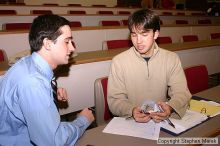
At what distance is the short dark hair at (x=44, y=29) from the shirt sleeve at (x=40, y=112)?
0.79ft

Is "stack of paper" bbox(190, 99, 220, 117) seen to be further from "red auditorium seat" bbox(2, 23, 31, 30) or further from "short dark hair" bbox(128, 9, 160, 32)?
"red auditorium seat" bbox(2, 23, 31, 30)

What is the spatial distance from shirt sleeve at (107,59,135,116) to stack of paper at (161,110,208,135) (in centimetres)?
32

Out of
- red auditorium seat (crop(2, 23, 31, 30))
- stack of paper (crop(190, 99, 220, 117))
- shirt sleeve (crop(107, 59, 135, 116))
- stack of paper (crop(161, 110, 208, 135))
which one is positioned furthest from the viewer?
red auditorium seat (crop(2, 23, 31, 30))

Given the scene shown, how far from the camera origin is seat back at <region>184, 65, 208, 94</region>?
2389 mm

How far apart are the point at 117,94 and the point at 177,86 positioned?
444 mm

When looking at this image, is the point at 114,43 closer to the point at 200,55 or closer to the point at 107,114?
→ the point at 200,55

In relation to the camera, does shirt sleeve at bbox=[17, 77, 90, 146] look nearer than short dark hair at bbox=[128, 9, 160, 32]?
Yes

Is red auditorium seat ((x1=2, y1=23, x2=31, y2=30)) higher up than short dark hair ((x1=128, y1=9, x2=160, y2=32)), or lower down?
lower down

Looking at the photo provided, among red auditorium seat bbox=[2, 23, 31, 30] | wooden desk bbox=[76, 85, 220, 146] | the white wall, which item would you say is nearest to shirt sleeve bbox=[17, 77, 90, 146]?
wooden desk bbox=[76, 85, 220, 146]

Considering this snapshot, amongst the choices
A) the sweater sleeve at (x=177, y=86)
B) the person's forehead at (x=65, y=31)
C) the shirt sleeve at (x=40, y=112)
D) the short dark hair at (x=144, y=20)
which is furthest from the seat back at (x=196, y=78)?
the shirt sleeve at (x=40, y=112)

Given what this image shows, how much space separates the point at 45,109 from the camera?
1.25m

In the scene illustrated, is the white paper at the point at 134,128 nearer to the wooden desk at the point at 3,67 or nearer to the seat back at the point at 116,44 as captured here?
the wooden desk at the point at 3,67

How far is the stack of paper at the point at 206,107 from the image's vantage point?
1732 mm

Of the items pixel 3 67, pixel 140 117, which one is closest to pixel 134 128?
pixel 140 117
